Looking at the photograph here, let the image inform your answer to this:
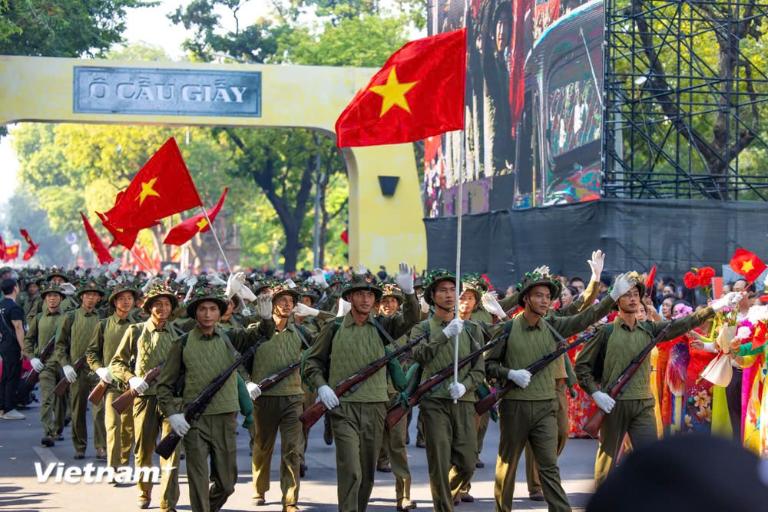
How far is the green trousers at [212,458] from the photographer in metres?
9.27

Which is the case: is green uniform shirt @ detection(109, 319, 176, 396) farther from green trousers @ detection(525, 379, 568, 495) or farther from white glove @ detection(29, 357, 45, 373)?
white glove @ detection(29, 357, 45, 373)

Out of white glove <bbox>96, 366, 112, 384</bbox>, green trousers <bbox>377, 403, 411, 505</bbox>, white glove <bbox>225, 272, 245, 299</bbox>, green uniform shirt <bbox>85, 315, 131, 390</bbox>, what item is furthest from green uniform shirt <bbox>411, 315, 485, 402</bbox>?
green uniform shirt <bbox>85, 315, 131, 390</bbox>

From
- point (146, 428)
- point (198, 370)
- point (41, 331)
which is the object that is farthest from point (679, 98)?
point (198, 370)

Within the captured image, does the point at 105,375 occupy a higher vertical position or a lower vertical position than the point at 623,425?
higher

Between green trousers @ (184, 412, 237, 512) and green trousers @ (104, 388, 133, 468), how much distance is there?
310 cm

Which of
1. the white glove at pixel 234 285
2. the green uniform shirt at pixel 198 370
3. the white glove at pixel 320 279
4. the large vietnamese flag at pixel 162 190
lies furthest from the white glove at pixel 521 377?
the white glove at pixel 320 279

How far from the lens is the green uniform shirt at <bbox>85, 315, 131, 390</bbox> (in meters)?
12.9

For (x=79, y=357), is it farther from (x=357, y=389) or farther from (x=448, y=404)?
(x=448, y=404)

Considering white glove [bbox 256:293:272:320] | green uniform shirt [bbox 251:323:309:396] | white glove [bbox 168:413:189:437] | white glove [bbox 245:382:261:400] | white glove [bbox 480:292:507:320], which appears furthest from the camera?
white glove [bbox 480:292:507:320]

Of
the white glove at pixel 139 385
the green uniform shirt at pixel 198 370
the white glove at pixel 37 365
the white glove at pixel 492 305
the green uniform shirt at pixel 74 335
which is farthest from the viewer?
the white glove at pixel 37 365

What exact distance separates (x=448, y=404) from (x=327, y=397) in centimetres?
95

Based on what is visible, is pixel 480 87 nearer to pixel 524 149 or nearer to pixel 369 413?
pixel 524 149

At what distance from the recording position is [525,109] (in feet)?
84.7

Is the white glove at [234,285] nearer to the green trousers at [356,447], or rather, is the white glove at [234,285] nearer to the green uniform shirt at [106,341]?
the green trousers at [356,447]
